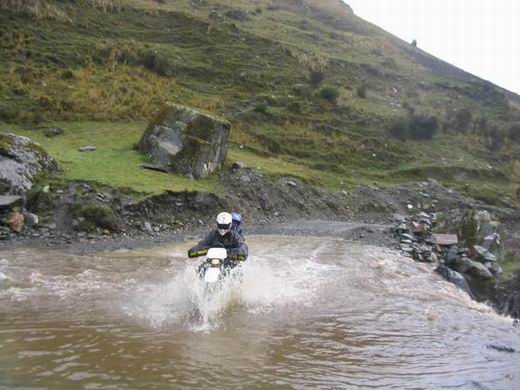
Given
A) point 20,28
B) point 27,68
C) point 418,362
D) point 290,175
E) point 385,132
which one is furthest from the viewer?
point 385,132

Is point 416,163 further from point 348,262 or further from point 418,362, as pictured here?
point 418,362

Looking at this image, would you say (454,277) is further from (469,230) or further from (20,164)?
(20,164)

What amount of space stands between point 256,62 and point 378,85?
15.9 m

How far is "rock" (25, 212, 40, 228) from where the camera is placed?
14656 mm

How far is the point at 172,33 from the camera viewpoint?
4697 centimetres

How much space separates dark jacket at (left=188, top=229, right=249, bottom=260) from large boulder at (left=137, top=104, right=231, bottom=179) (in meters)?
12.1

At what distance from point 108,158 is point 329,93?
1009 inches

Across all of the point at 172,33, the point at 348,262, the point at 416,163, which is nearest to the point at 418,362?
the point at 348,262

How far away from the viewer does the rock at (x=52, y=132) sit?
2389cm

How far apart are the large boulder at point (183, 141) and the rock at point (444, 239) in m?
10.4

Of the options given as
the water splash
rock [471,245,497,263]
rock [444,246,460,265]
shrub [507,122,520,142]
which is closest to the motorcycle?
the water splash

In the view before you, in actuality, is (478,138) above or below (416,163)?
above

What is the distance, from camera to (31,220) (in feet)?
48.3

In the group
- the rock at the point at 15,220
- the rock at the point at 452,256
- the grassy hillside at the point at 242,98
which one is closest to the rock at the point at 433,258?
the rock at the point at 452,256
